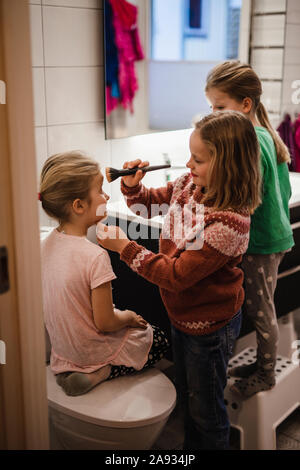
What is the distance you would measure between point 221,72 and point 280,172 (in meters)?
0.37

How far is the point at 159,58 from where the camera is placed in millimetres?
2113

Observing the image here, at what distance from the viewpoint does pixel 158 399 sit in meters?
1.40

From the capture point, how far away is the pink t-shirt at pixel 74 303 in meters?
1.35

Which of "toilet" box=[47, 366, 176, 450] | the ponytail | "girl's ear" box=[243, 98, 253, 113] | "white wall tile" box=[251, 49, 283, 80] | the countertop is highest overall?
"white wall tile" box=[251, 49, 283, 80]

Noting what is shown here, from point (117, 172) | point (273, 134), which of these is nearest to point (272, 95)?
point (273, 134)

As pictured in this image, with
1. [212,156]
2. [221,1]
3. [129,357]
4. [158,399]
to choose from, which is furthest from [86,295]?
[221,1]

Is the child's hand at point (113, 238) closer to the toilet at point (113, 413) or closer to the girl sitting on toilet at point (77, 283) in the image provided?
the girl sitting on toilet at point (77, 283)

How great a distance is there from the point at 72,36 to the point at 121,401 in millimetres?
1204

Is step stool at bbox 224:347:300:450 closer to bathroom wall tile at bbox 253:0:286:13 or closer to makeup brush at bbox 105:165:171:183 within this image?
makeup brush at bbox 105:165:171:183

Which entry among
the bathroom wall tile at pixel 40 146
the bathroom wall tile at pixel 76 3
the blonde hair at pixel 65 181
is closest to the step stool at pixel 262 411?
the blonde hair at pixel 65 181

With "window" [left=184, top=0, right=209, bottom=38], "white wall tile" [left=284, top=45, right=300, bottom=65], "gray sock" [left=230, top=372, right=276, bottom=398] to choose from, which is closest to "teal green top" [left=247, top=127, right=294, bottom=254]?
"gray sock" [left=230, top=372, right=276, bottom=398]

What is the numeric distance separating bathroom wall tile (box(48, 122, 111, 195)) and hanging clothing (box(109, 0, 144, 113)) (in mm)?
158

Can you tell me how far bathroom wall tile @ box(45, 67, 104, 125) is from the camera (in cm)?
179

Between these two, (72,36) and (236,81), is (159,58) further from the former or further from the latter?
(236,81)
